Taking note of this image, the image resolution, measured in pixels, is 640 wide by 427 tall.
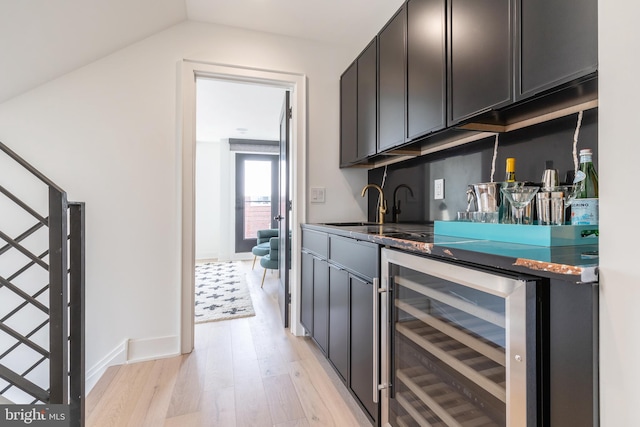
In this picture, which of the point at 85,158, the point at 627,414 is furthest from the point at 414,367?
the point at 85,158

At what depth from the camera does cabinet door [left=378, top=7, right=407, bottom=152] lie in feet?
5.24

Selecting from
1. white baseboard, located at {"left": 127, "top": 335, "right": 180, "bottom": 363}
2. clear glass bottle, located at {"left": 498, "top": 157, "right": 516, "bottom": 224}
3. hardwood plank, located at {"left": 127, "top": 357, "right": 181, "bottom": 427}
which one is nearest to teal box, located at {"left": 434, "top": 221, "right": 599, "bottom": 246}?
clear glass bottle, located at {"left": 498, "top": 157, "right": 516, "bottom": 224}

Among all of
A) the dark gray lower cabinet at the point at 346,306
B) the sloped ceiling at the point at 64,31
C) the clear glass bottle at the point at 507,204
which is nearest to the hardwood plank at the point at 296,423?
the dark gray lower cabinet at the point at 346,306

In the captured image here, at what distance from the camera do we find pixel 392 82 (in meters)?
1.70

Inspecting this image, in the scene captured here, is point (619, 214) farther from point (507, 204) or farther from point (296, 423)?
point (296, 423)

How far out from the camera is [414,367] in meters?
1.10

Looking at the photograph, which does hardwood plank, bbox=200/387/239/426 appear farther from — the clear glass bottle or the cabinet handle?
the clear glass bottle

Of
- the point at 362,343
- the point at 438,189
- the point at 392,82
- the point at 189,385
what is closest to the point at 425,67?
the point at 392,82

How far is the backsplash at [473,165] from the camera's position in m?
1.08

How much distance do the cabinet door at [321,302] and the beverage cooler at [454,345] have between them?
64 cm

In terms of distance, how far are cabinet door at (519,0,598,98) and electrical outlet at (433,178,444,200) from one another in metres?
0.81

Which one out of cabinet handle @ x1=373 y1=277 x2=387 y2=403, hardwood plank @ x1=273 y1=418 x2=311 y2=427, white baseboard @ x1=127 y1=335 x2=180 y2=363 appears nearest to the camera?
cabinet handle @ x1=373 y1=277 x2=387 y2=403

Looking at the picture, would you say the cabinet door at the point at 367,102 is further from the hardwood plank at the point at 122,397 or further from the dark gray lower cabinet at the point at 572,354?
the hardwood plank at the point at 122,397

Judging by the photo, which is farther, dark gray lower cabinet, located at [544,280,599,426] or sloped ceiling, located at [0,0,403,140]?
sloped ceiling, located at [0,0,403,140]
